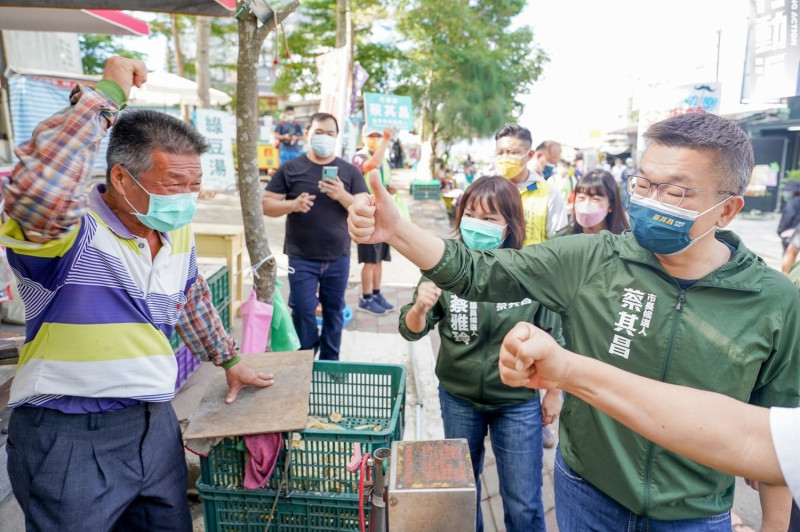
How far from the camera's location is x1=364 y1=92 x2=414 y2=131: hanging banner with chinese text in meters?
9.62

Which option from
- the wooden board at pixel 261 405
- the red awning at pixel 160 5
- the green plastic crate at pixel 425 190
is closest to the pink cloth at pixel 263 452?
the wooden board at pixel 261 405

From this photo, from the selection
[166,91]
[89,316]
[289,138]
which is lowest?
[89,316]

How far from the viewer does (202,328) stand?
2.15 metres

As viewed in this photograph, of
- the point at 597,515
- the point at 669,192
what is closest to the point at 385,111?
the point at 669,192

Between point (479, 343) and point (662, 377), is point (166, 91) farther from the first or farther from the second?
point (662, 377)

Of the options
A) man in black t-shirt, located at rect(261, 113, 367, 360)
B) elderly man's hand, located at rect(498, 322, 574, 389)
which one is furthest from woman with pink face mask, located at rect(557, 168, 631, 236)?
elderly man's hand, located at rect(498, 322, 574, 389)

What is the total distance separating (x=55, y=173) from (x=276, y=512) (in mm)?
1462

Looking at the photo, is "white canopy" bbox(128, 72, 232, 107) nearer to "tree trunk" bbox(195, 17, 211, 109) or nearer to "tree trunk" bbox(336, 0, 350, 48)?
"tree trunk" bbox(195, 17, 211, 109)

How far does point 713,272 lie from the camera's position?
153 centimetres

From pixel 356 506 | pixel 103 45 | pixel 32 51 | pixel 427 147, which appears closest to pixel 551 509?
pixel 356 506

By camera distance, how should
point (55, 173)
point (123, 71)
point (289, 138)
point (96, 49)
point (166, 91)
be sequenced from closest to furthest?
1. point (55, 173)
2. point (123, 71)
3. point (166, 91)
4. point (289, 138)
5. point (96, 49)

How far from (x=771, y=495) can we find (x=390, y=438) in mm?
1262

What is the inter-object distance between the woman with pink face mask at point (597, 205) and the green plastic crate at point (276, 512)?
212 centimetres

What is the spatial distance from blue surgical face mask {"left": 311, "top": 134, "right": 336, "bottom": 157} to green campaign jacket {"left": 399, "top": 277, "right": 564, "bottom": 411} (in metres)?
2.11
